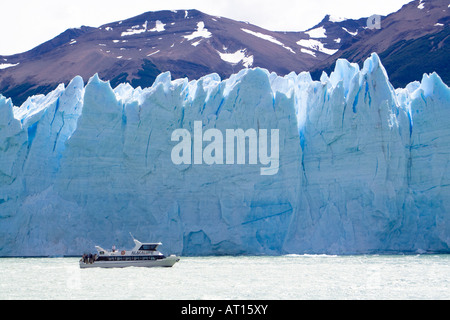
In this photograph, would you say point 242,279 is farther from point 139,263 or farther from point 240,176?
point 240,176

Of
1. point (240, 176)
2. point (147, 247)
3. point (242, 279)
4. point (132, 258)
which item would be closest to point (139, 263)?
point (132, 258)

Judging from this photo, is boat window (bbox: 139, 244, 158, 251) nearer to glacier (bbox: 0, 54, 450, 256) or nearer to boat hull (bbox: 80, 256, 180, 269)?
boat hull (bbox: 80, 256, 180, 269)

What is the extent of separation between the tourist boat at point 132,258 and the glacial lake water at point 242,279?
1.06 feet

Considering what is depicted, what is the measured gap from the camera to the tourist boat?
21484 millimetres

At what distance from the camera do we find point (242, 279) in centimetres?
1723

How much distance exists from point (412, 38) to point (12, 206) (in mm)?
32654

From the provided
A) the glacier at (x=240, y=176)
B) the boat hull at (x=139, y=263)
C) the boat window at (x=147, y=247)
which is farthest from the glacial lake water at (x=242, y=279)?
the glacier at (x=240, y=176)

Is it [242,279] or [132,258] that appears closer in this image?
[242,279]

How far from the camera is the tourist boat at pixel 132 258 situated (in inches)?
846

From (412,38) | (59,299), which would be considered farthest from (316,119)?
(412,38)

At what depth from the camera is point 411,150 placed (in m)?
24.2

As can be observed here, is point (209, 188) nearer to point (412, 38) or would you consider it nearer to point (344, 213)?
point (344, 213)

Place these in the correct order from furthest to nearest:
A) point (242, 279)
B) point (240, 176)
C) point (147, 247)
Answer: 1. point (240, 176)
2. point (147, 247)
3. point (242, 279)

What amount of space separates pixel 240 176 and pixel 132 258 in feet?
15.7
